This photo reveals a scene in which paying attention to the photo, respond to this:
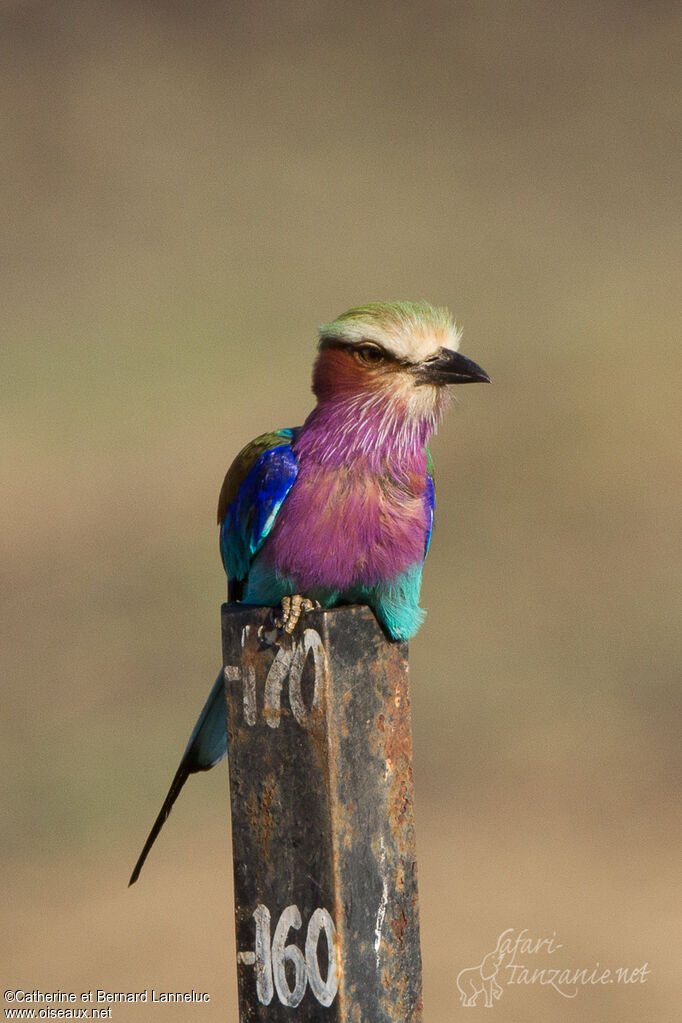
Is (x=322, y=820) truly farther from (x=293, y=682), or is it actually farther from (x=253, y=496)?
(x=253, y=496)

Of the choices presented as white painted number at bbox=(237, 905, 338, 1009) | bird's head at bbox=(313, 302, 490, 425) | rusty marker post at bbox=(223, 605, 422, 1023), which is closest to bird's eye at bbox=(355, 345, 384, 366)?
bird's head at bbox=(313, 302, 490, 425)

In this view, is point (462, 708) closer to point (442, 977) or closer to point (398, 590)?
point (442, 977)

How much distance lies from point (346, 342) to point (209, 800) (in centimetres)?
377

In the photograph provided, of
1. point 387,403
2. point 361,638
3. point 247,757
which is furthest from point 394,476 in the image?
point 247,757

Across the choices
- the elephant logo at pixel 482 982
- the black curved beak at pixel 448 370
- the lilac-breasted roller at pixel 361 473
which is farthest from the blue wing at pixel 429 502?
the elephant logo at pixel 482 982

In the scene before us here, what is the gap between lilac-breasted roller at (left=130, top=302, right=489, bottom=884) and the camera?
2340mm

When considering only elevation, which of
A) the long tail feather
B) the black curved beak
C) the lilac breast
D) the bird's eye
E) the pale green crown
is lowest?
the long tail feather

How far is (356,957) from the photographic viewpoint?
6.55 feet

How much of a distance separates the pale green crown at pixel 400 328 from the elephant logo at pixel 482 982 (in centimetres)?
270

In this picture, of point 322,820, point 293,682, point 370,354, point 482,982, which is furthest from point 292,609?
point 482,982

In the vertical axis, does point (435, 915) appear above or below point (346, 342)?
below

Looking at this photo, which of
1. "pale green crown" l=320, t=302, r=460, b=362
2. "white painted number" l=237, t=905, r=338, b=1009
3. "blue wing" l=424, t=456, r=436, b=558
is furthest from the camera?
"blue wing" l=424, t=456, r=436, b=558

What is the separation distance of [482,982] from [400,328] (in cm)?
298

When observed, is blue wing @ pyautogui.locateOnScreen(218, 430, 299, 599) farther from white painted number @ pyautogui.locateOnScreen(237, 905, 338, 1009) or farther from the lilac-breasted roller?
white painted number @ pyautogui.locateOnScreen(237, 905, 338, 1009)
